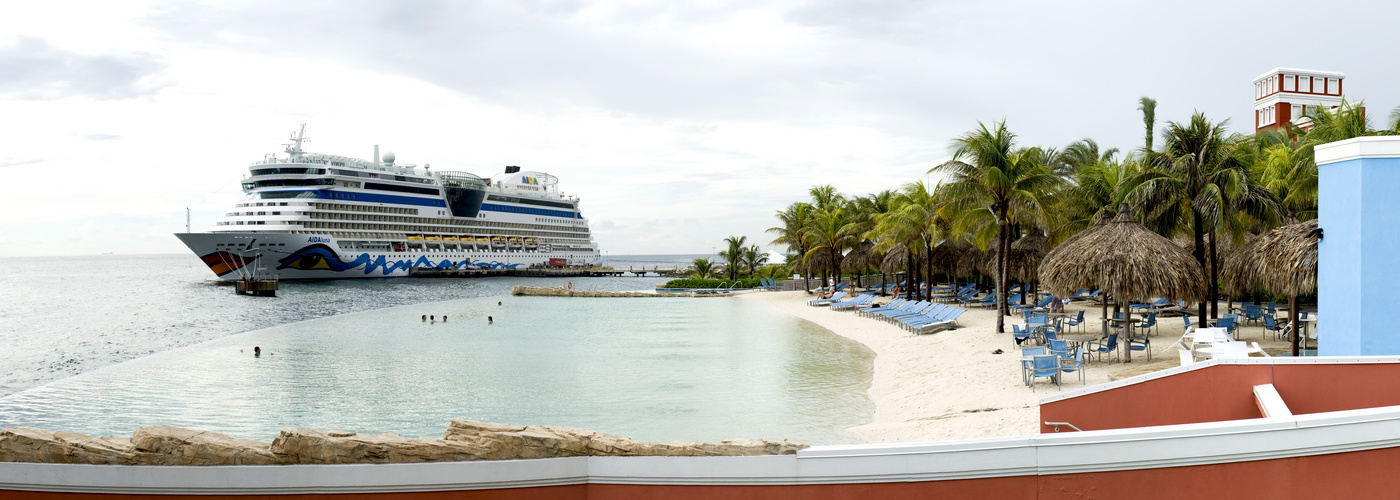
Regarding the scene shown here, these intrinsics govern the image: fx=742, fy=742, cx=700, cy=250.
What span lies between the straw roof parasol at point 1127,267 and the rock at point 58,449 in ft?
38.3

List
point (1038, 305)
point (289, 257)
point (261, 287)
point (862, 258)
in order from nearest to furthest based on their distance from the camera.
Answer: point (1038, 305), point (862, 258), point (261, 287), point (289, 257)

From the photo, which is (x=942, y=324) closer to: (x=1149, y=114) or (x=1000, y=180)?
(x=1000, y=180)

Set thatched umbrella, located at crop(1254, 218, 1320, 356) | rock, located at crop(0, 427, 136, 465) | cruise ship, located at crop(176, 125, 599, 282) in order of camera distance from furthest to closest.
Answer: cruise ship, located at crop(176, 125, 599, 282) → thatched umbrella, located at crop(1254, 218, 1320, 356) → rock, located at crop(0, 427, 136, 465)

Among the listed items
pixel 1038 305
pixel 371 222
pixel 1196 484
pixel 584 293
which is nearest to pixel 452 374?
pixel 1196 484

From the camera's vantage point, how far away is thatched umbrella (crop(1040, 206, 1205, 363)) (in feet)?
35.9

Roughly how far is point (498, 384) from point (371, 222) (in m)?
53.7

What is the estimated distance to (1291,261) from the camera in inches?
334

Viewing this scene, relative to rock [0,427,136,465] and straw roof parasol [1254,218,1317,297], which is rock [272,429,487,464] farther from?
straw roof parasol [1254,218,1317,297]

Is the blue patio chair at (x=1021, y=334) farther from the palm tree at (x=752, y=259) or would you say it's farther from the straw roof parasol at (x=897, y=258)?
the palm tree at (x=752, y=259)

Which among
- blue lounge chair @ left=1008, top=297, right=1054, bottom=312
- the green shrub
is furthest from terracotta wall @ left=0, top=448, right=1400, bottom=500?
the green shrub

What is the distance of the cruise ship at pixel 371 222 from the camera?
5459cm

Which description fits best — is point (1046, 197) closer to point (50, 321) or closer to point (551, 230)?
point (50, 321)

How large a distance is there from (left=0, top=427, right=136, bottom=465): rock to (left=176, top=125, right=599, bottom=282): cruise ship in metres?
58.0

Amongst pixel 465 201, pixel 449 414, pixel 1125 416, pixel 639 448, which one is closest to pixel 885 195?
pixel 449 414
